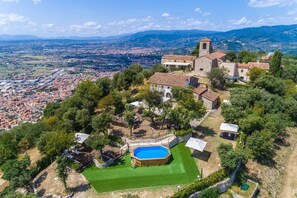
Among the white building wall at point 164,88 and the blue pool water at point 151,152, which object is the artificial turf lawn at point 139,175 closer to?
the blue pool water at point 151,152

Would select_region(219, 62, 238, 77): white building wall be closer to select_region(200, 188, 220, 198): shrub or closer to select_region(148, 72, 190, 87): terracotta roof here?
select_region(148, 72, 190, 87): terracotta roof

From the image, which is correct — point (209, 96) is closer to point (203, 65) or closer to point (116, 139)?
point (203, 65)

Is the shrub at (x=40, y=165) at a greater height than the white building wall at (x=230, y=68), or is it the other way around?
the white building wall at (x=230, y=68)

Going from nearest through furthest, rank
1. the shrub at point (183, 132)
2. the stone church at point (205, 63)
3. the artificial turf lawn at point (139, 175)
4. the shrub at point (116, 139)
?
the artificial turf lawn at point (139, 175), the shrub at point (116, 139), the shrub at point (183, 132), the stone church at point (205, 63)

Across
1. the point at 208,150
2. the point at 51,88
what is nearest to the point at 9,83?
the point at 51,88

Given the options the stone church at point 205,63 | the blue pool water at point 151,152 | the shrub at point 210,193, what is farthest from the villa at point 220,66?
the shrub at point 210,193

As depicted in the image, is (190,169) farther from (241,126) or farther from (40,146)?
(40,146)
